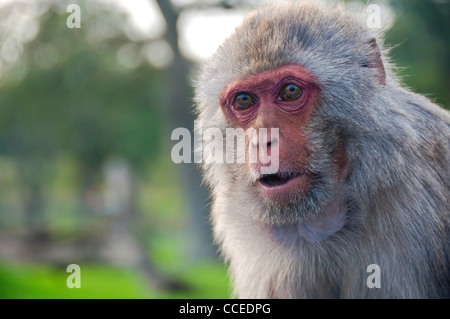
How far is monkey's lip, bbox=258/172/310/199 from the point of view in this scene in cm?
320

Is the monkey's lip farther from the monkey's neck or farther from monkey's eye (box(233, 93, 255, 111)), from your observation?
monkey's eye (box(233, 93, 255, 111))

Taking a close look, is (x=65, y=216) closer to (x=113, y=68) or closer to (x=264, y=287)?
(x=113, y=68)

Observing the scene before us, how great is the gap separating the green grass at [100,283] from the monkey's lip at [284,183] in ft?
15.1

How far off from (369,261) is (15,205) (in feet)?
61.6

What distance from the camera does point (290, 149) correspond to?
10.3 ft

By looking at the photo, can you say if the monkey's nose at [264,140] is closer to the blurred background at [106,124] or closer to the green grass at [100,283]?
the blurred background at [106,124]

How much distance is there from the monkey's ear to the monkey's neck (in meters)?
0.85

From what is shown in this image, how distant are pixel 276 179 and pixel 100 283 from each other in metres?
8.19

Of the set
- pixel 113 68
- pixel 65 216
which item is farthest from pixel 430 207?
pixel 65 216

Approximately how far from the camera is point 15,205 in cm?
1983

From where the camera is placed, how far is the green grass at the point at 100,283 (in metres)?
8.49

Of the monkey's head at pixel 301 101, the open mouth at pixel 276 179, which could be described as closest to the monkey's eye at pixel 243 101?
the monkey's head at pixel 301 101

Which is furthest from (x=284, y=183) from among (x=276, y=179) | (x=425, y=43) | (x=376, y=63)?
(x=425, y=43)

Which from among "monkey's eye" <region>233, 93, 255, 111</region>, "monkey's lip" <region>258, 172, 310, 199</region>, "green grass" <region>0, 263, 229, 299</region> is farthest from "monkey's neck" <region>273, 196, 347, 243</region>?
"green grass" <region>0, 263, 229, 299</region>
